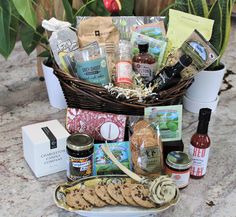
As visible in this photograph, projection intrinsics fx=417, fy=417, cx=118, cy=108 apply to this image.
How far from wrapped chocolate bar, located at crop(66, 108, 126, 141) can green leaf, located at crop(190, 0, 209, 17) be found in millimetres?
462

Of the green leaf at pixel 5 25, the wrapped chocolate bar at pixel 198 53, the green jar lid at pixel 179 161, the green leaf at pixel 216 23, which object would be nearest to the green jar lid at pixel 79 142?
the green jar lid at pixel 179 161

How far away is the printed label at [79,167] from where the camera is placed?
1.03 metres

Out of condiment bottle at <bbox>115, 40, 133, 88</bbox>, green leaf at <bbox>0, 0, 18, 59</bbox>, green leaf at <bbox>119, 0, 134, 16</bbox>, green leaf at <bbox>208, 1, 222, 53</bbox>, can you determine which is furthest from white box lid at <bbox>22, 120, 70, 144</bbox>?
green leaf at <bbox>208, 1, 222, 53</bbox>

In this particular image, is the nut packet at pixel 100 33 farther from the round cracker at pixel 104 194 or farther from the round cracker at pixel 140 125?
the round cracker at pixel 104 194

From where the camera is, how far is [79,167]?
1.03 metres

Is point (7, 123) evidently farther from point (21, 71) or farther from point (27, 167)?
point (21, 71)

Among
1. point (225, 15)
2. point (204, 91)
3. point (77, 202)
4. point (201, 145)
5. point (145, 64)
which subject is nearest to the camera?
point (77, 202)

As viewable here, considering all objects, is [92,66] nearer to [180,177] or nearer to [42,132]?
[42,132]

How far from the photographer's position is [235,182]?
114 centimetres

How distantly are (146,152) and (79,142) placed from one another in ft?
0.56

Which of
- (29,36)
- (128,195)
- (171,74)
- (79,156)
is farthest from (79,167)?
(29,36)

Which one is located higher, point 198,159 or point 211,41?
point 211,41

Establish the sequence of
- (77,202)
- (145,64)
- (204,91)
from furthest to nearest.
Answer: (204,91), (145,64), (77,202)

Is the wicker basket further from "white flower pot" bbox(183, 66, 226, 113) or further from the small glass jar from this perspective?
"white flower pot" bbox(183, 66, 226, 113)
